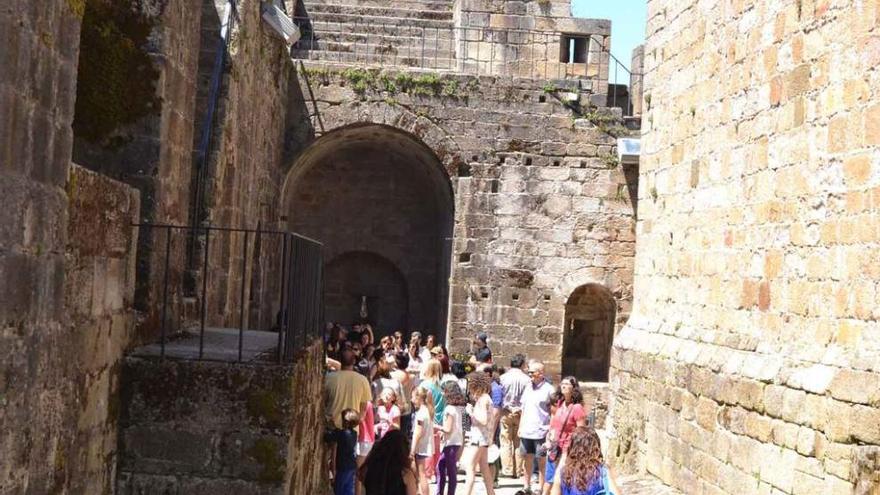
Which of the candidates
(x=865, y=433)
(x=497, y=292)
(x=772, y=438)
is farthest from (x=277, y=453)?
(x=497, y=292)

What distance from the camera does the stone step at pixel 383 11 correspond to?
65.3 ft

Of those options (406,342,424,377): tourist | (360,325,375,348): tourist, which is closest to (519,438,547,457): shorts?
(406,342,424,377): tourist

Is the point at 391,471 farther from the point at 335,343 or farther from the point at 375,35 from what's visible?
the point at 375,35

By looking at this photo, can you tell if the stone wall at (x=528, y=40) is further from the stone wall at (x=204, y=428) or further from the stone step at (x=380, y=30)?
the stone wall at (x=204, y=428)

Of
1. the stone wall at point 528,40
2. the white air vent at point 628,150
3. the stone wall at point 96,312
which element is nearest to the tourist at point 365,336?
the white air vent at point 628,150

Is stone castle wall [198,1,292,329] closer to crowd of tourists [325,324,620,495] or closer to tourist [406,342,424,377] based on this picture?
crowd of tourists [325,324,620,495]

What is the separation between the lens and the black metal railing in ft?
20.3

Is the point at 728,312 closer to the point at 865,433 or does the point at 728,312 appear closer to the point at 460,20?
the point at 865,433

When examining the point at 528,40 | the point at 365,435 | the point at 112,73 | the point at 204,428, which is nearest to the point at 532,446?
the point at 365,435

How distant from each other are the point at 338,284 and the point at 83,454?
1611 centimetres

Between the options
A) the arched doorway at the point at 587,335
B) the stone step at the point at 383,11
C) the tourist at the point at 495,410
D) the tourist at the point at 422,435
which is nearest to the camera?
the tourist at the point at 422,435

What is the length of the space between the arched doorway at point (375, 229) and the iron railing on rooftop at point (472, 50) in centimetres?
219

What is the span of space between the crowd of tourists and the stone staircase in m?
6.01

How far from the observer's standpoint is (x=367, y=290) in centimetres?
2123
